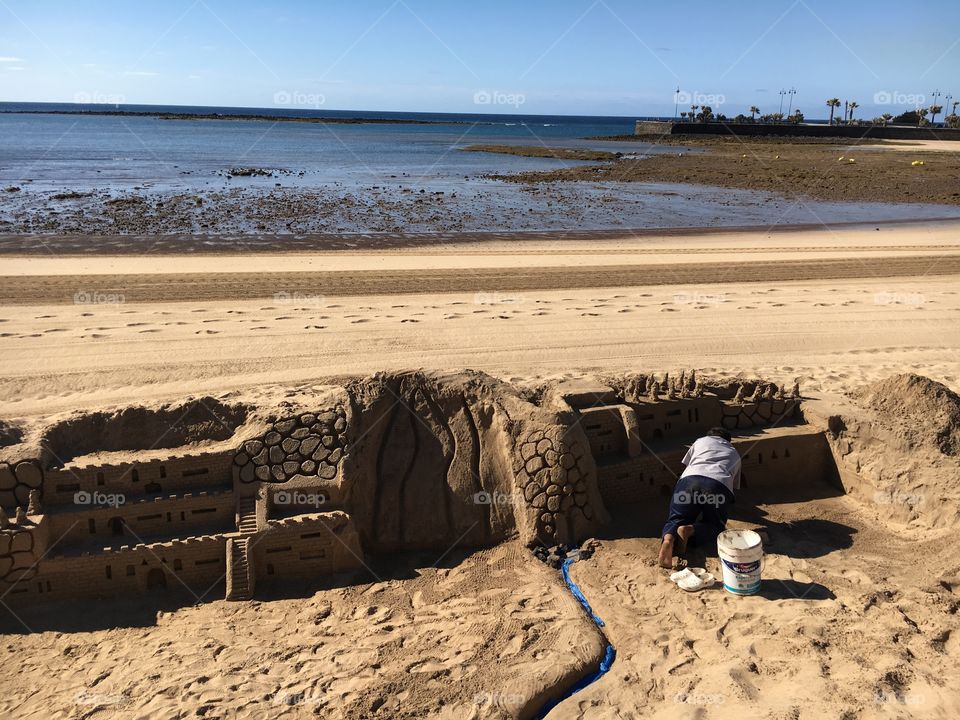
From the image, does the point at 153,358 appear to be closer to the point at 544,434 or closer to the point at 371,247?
the point at 544,434

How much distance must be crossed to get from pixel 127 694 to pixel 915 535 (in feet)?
22.2

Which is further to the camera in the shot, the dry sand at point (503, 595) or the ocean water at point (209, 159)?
the ocean water at point (209, 159)

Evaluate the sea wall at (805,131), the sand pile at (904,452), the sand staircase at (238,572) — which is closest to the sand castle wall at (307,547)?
the sand staircase at (238,572)

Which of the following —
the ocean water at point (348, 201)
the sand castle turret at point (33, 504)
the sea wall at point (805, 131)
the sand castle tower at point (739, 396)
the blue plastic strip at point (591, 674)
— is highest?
the sea wall at point (805, 131)

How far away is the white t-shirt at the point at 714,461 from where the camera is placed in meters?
7.02

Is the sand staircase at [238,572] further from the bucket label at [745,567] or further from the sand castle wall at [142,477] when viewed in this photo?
the bucket label at [745,567]

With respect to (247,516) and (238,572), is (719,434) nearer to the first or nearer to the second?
(247,516)

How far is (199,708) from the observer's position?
5.38m

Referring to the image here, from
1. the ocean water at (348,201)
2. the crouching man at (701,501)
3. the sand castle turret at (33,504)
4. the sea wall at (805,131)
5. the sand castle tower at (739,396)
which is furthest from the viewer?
the sea wall at (805,131)

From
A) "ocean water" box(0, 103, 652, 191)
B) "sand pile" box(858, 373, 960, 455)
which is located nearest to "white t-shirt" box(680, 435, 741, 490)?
"sand pile" box(858, 373, 960, 455)

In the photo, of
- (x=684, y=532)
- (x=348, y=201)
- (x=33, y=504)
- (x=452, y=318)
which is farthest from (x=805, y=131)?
(x=33, y=504)

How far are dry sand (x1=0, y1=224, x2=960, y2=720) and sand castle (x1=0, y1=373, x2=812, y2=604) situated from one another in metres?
0.34

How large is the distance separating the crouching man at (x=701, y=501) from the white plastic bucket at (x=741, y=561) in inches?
20.7

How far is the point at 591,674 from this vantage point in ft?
18.6
